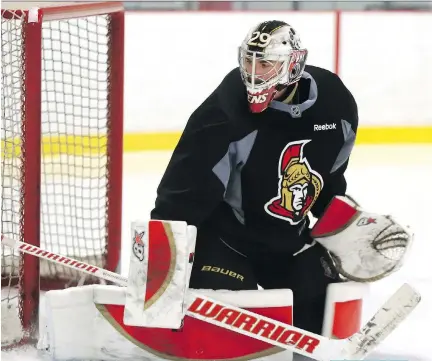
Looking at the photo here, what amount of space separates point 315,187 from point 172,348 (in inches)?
18.2

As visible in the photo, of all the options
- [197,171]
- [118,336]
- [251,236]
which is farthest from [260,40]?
[118,336]

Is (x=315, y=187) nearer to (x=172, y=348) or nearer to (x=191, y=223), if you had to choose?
(x=191, y=223)

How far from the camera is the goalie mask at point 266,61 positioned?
1994mm

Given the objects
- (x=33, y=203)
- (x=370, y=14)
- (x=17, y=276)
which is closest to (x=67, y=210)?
(x=17, y=276)

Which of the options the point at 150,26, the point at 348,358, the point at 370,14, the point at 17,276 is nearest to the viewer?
the point at 348,358

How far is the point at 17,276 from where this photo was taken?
2.42 meters

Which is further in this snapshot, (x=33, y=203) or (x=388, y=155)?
(x=388, y=155)

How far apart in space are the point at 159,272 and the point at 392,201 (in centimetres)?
215

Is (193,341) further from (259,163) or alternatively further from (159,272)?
(259,163)

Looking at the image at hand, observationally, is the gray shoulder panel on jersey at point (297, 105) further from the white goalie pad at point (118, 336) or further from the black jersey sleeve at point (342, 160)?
the white goalie pad at point (118, 336)

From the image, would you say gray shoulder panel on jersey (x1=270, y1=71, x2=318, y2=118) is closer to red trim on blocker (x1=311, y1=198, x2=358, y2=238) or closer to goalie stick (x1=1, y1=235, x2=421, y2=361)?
red trim on blocker (x1=311, y1=198, x2=358, y2=238)

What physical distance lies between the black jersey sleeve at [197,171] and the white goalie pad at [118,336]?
0.66 feet

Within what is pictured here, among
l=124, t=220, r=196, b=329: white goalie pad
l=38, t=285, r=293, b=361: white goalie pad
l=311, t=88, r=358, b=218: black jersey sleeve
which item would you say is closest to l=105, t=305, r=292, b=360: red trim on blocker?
l=38, t=285, r=293, b=361: white goalie pad

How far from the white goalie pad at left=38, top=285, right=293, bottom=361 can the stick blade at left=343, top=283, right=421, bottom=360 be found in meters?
0.16
